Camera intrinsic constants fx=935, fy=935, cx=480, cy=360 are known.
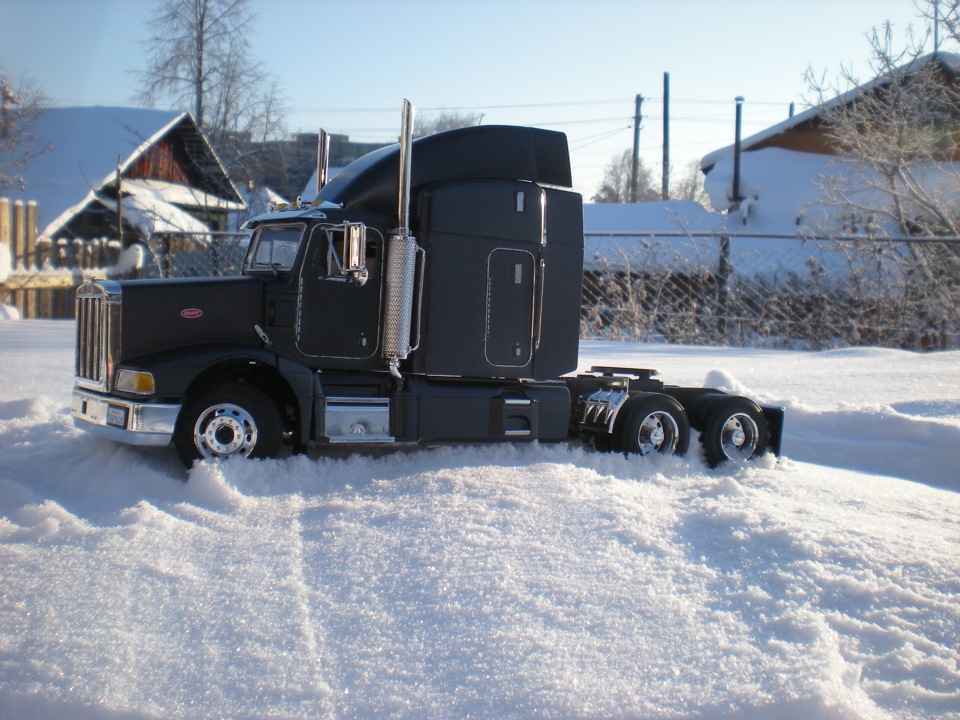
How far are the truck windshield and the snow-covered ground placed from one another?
1762 millimetres

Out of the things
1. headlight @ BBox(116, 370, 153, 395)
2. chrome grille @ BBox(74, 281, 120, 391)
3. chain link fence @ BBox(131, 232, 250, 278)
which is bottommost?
headlight @ BBox(116, 370, 153, 395)

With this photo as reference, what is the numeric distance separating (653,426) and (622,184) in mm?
83622

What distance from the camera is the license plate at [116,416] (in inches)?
282

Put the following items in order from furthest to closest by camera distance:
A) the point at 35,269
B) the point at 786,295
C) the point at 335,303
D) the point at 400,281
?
1. the point at 35,269
2. the point at 786,295
3. the point at 335,303
4. the point at 400,281

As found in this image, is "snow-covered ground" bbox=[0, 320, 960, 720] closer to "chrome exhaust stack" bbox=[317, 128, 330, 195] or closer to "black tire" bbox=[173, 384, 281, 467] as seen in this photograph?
"black tire" bbox=[173, 384, 281, 467]

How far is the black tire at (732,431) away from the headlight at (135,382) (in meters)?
4.97

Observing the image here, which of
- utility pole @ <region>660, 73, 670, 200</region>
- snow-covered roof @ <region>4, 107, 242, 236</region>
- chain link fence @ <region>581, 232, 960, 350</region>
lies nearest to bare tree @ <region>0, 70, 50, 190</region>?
snow-covered roof @ <region>4, 107, 242, 236</region>

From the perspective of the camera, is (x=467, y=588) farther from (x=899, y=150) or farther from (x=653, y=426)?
(x=899, y=150)

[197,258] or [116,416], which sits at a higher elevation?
[197,258]

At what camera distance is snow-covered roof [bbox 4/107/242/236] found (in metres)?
28.5

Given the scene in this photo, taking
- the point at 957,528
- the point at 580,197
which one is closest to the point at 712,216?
the point at 580,197

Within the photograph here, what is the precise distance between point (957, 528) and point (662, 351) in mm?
8681

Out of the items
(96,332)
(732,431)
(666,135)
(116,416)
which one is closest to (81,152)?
(96,332)

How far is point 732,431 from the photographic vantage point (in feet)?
29.2
